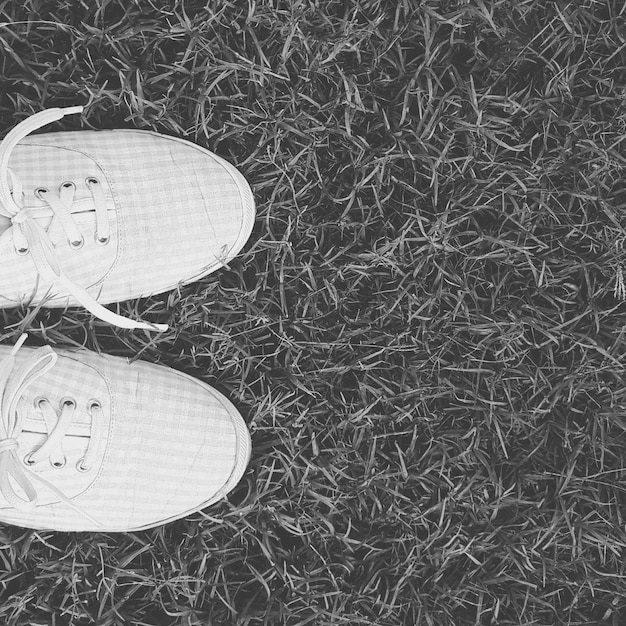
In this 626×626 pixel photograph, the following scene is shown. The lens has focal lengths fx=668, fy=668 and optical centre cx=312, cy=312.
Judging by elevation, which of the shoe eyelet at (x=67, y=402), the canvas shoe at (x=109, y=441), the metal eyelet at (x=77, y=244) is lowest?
the canvas shoe at (x=109, y=441)

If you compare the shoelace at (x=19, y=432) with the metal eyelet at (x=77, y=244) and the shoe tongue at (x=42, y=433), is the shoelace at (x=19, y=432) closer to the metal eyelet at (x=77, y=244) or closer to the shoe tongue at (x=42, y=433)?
the shoe tongue at (x=42, y=433)

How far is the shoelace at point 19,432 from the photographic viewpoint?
124cm

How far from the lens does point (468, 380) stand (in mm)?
1426

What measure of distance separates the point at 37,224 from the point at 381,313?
70cm

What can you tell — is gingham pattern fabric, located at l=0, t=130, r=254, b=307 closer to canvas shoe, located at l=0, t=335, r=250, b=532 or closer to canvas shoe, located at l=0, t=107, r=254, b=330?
canvas shoe, located at l=0, t=107, r=254, b=330

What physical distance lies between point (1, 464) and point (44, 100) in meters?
0.73

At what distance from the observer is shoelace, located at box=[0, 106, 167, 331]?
3.98ft

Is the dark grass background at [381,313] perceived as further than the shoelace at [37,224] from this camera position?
Yes

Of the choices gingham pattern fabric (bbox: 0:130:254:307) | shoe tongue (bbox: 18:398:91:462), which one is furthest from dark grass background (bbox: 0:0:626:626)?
shoe tongue (bbox: 18:398:91:462)

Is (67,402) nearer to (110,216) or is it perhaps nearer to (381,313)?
(110,216)

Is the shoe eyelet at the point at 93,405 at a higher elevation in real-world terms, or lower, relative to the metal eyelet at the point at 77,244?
lower

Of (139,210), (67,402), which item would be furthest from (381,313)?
(67,402)

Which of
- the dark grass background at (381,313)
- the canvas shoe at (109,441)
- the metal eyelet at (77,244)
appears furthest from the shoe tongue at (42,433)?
the metal eyelet at (77,244)

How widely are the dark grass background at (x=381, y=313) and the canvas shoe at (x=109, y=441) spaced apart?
56 millimetres
